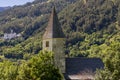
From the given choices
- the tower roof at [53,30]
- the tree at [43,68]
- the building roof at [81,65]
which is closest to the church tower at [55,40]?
the tower roof at [53,30]

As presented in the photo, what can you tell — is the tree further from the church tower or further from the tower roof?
the tower roof

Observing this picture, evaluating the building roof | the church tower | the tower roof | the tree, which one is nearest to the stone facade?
the church tower

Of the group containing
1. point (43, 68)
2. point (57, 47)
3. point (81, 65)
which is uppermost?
point (57, 47)

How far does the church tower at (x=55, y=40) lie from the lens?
89.5m

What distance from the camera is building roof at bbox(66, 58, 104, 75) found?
3647 inches

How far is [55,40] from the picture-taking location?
8975 centimetres

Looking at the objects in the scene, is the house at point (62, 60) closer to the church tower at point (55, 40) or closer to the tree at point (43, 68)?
the church tower at point (55, 40)

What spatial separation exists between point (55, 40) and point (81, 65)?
8208mm

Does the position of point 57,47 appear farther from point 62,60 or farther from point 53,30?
point 53,30

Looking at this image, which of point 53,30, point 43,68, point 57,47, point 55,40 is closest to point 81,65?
point 57,47

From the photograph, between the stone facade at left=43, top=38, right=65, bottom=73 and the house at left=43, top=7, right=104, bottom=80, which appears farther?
the house at left=43, top=7, right=104, bottom=80

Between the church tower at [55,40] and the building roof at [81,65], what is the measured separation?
3049 millimetres

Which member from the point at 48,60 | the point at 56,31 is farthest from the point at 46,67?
the point at 56,31

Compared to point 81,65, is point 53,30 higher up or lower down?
higher up
